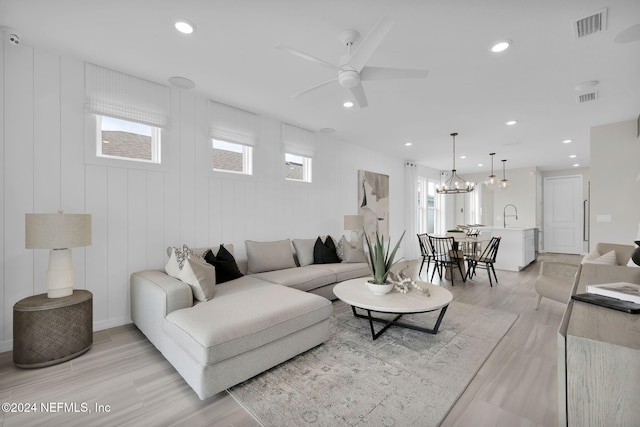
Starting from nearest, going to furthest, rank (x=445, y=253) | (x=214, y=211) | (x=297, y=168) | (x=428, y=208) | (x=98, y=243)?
1. (x=98, y=243)
2. (x=214, y=211)
3. (x=297, y=168)
4. (x=445, y=253)
5. (x=428, y=208)

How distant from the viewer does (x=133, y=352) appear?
2371 millimetres

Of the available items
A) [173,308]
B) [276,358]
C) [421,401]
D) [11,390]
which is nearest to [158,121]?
[173,308]

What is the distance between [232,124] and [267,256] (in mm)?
1870

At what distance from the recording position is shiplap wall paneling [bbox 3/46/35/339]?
2.37 meters

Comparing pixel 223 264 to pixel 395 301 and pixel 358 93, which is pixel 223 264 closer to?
pixel 395 301

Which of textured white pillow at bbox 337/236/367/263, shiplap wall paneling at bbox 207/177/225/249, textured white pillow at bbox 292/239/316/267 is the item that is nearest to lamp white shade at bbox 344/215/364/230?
textured white pillow at bbox 337/236/367/263

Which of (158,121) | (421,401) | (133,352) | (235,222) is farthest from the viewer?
(235,222)

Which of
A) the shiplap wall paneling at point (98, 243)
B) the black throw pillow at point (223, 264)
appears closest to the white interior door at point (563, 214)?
the black throw pillow at point (223, 264)

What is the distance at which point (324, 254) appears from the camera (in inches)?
168

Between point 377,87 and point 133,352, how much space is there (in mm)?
3604

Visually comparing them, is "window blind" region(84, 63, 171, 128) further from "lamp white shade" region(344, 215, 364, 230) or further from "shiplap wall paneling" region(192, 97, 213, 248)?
"lamp white shade" region(344, 215, 364, 230)

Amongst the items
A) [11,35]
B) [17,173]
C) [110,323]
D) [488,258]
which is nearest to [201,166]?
[17,173]

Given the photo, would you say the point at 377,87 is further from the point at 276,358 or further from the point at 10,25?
the point at 10,25

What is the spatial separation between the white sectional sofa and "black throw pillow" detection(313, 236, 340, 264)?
1447 millimetres
